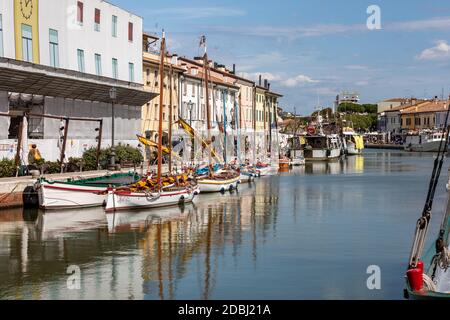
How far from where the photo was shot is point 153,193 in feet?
130

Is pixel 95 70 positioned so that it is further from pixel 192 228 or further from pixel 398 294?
pixel 398 294

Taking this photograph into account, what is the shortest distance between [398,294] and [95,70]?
40.8 m

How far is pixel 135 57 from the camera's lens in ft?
211

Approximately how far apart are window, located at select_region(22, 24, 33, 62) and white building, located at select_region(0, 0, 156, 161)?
4 centimetres

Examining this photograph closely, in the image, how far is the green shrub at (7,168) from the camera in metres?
39.5

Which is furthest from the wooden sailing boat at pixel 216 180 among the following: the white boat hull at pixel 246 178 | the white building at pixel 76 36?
the white building at pixel 76 36

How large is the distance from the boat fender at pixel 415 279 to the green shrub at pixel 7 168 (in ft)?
90.2

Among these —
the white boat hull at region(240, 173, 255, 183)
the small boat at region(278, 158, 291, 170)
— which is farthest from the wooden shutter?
the small boat at region(278, 158, 291, 170)

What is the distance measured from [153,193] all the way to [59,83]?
585 inches

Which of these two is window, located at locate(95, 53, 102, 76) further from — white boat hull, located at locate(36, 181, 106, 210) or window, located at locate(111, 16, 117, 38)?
white boat hull, located at locate(36, 181, 106, 210)

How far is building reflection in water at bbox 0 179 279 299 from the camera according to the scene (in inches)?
826

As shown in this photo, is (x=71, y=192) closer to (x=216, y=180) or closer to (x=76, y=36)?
(x=216, y=180)

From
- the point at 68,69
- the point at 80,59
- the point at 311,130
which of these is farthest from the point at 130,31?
the point at 311,130
